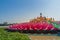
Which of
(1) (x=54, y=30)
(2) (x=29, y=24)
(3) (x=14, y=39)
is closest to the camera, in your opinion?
(3) (x=14, y=39)

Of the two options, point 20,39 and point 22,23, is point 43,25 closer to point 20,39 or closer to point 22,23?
point 22,23

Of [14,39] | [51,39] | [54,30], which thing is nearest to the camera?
[14,39]

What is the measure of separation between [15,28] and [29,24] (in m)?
2.38

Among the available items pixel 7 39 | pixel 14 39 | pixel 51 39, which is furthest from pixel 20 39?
pixel 51 39

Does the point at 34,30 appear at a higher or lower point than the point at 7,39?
lower

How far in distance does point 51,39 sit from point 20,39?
1284 centimetres

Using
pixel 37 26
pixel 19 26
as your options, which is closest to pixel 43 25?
pixel 37 26

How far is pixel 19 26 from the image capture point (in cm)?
2925

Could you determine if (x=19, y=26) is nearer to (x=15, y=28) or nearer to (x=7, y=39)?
(x=15, y=28)

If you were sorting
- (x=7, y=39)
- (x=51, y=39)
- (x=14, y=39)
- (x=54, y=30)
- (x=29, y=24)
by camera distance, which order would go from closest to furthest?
(x=7, y=39)
(x=14, y=39)
(x=51, y=39)
(x=54, y=30)
(x=29, y=24)

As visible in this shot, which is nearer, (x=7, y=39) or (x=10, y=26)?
(x=7, y=39)

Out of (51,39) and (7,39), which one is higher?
(7,39)

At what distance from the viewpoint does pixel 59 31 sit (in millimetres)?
27031

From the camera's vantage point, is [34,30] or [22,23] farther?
[22,23]
